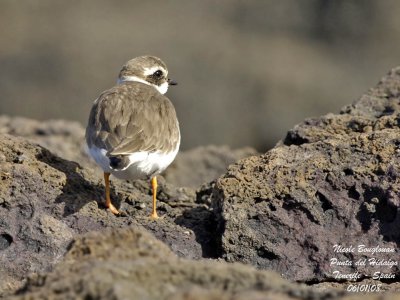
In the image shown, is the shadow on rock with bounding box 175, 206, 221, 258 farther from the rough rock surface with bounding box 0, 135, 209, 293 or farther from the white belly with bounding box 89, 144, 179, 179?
the white belly with bounding box 89, 144, 179, 179

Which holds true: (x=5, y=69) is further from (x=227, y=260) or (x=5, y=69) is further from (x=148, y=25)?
(x=227, y=260)

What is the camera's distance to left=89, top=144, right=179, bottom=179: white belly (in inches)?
332

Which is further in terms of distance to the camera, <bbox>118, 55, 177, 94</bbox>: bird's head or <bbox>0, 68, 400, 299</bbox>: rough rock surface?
<bbox>118, 55, 177, 94</bbox>: bird's head

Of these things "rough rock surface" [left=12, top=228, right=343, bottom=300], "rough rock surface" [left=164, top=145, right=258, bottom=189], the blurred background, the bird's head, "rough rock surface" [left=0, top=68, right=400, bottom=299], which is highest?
the blurred background

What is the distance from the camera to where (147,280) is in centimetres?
498

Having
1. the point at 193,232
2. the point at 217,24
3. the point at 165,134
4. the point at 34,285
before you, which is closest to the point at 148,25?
the point at 217,24

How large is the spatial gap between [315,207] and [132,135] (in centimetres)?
193

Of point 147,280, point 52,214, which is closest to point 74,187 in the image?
point 52,214

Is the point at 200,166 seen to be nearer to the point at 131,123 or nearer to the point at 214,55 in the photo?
the point at 131,123

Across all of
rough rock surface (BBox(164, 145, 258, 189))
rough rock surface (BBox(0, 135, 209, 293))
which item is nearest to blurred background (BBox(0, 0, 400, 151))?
rough rock surface (BBox(164, 145, 258, 189))

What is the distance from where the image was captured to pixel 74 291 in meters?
4.91

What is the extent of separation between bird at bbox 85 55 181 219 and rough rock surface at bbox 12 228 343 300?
2476 mm

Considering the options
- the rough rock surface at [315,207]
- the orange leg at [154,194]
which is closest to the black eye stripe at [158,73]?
the orange leg at [154,194]

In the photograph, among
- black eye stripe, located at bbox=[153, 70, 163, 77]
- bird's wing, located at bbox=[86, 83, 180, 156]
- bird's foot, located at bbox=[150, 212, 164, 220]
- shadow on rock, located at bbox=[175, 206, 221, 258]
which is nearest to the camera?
shadow on rock, located at bbox=[175, 206, 221, 258]
